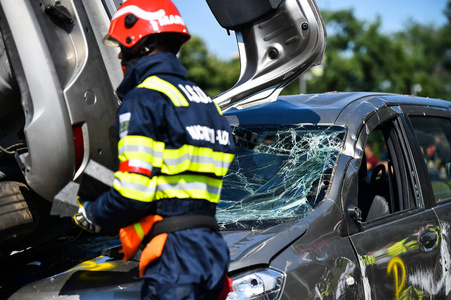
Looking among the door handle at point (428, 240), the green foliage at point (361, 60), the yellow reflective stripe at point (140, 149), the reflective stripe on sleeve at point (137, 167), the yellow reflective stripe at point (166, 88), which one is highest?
the yellow reflective stripe at point (166, 88)

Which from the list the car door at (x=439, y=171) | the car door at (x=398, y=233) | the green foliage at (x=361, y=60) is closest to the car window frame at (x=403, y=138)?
the car door at (x=398, y=233)

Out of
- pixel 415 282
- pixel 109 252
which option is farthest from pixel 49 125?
pixel 415 282

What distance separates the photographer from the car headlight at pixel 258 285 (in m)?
2.46

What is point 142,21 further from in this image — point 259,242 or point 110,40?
point 259,242

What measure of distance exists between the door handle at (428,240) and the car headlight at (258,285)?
1.25m

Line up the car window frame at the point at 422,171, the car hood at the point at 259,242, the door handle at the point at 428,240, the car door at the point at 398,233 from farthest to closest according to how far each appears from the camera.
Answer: the car window frame at the point at 422,171, the door handle at the point at 428,240, the car door at the point at 398,233, the car hood at the point at 259,242

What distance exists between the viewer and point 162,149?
7.19ft

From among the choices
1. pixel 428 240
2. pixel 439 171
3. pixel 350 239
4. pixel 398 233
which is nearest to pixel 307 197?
pixel 350 239

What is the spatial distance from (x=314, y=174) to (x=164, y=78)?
1291 mm

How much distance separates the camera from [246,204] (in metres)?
3.35

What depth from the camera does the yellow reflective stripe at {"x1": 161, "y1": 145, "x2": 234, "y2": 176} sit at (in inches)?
87.0

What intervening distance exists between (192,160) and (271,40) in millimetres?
1546

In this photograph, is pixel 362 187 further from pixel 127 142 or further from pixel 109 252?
pixel 127 142

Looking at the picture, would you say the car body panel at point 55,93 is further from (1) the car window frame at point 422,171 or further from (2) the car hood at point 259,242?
(1) the car window frame at point 422,171
